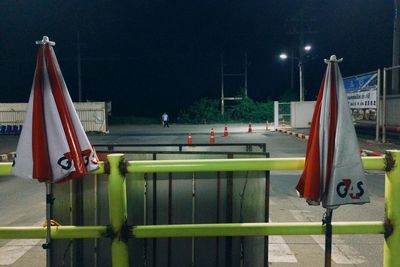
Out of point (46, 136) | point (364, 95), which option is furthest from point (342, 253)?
point (364, 95)

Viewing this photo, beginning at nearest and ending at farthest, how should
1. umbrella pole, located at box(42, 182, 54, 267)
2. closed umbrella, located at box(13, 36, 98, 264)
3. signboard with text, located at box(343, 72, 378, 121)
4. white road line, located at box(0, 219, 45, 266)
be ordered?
1. closed umbrella, located at box(13, 36, 98, 264)
2. umbrella pole, located at box(42, 182, 54, 267)
3. white road line, located at box(0, 219, 45, 266)
4. signboard with text, located at box(343, 72, 378, 121)

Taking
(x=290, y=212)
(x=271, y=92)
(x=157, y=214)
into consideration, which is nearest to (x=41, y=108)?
(x=157, y=214)

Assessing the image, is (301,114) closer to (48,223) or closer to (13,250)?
(13,250)

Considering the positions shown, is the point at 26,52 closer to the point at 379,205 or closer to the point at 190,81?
the point at 190,81

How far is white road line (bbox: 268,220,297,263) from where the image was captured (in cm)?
499

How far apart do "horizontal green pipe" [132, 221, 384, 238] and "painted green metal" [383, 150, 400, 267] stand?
77 mm

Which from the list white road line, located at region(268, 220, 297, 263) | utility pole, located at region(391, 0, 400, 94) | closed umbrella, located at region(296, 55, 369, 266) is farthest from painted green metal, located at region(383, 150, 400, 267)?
utility pole, located at region(391, 0, 400, 94)

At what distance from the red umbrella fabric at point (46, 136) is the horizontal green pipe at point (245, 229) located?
688 mm

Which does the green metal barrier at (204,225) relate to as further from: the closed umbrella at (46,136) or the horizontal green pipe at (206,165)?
the closed umbrella at (46,136)

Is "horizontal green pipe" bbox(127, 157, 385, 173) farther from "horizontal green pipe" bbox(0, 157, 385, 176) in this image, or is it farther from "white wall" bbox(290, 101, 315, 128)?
"white wall" bbox(290, 101, 315, 128)

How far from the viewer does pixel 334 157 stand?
9.54ft

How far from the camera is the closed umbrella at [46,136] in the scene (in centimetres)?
284

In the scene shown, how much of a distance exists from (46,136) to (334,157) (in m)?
1.97

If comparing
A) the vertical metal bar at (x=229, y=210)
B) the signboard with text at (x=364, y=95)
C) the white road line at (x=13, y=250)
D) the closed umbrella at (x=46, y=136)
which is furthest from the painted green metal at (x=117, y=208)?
the signboard with text at (x=364, y=95)
